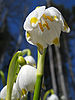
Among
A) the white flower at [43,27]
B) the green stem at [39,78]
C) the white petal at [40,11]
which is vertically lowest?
the green stem at [39,78]

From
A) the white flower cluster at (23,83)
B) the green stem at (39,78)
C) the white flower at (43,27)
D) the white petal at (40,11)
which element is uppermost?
the white petal at (40,11)

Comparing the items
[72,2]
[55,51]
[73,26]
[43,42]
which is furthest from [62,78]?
[43,42]

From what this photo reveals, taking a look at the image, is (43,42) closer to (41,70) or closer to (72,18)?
(41,70)

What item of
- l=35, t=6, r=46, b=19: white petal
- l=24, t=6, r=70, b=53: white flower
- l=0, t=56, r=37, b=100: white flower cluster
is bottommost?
l=0, t=56, r=37, b=100: white flower cluster

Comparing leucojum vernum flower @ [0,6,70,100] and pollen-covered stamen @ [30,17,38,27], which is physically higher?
pollen-covered stamen @ [30,17,38,27]

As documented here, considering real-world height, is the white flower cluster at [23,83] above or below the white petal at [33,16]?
below

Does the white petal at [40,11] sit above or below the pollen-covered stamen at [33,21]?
above
